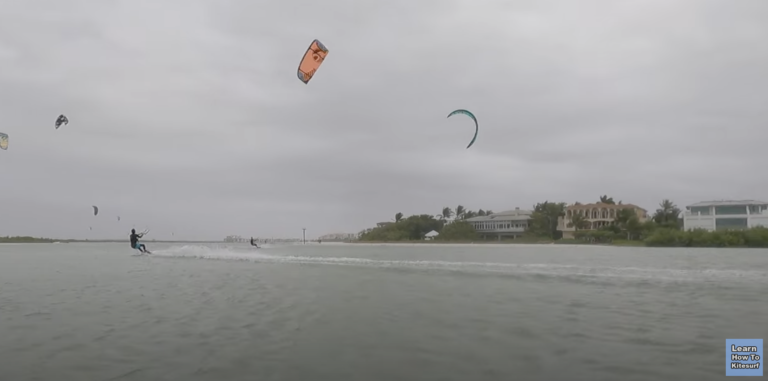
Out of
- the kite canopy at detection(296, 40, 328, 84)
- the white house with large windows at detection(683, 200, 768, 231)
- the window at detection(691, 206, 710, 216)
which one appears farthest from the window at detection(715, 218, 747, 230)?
the kite canopy at detection(296, 40, 328, 84)

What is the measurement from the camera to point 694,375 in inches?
202

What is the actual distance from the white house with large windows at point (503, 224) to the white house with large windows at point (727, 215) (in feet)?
86.2

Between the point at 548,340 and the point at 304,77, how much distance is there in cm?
754

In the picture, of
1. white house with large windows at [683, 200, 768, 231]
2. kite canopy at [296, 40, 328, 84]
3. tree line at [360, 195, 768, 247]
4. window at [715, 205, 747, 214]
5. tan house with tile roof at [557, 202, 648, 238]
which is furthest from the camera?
tan house with tile roof at [557, 202, 648, 238]

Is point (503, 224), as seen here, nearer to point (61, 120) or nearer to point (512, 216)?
point (512, 216)

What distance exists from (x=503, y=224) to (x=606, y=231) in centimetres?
2564

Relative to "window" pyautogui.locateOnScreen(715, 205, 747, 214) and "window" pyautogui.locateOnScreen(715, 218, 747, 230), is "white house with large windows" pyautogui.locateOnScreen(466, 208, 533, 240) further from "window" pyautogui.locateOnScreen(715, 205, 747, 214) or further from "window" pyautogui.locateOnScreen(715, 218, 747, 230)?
"window" pyautogui.locateOnScreen(715, 218, 747, 230)

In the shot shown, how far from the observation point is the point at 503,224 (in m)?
98.9

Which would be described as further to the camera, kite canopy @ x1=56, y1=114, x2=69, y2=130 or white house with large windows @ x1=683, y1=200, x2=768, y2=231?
white house with large windows @ x1=683, y1=200, x2=768, y2=231

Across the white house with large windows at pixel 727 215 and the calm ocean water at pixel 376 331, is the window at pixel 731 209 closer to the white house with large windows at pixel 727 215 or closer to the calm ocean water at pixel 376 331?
the white house with large windows at pixel 727 215

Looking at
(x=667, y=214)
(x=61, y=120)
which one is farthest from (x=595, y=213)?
(x=61, y=120)

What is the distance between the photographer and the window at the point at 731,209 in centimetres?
7179

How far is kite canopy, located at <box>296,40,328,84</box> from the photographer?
38.6ft

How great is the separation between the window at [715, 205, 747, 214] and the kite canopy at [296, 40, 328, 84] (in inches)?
3032
